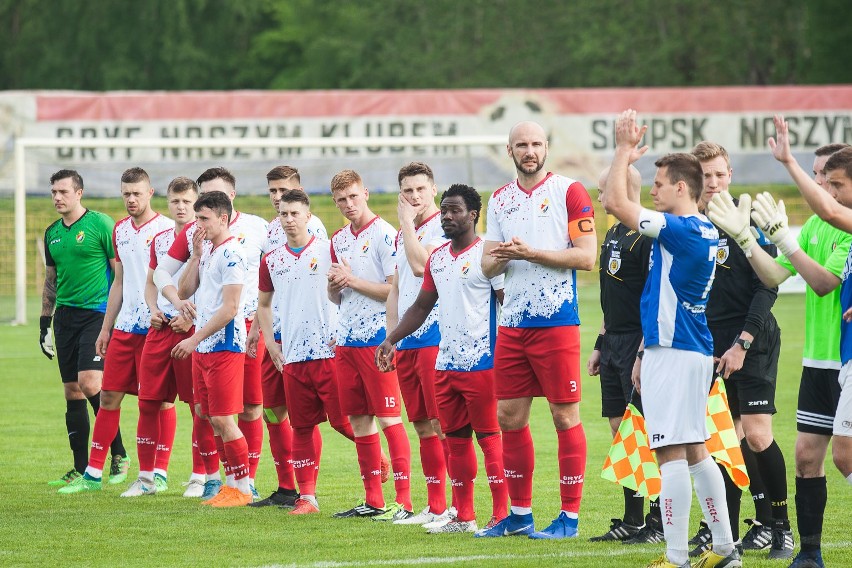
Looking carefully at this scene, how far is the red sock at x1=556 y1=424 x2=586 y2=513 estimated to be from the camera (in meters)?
7.48

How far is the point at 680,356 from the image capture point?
6332 mm

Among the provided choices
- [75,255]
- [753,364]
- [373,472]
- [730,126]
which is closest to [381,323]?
[373,472]

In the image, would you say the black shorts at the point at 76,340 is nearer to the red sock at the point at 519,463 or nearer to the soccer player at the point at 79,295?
the soccer player at the point at 79,295

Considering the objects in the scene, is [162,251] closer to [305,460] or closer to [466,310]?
[305,460]

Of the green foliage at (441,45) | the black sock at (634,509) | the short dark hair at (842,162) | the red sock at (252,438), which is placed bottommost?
the black sock at (634,509)

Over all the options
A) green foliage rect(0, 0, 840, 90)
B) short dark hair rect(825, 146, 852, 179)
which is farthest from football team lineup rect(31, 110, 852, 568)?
green foliage rect(0, 0, 840, 90)

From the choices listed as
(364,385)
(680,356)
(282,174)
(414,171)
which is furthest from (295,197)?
(680,356)

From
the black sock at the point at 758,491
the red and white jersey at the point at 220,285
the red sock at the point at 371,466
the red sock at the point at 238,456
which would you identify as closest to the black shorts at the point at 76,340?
the red and white jersey at the point at 220,285

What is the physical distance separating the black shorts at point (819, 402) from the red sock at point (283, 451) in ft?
12.6

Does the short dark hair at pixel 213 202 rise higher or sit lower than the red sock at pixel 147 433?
higher

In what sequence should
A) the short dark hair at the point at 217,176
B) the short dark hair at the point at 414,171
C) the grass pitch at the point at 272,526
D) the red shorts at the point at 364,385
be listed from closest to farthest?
the grass pitch at the point at 272,526
the short dark hair at the point at 414,171
the red shorts at the point at 364,385
the short dark hair at the point at 217,176

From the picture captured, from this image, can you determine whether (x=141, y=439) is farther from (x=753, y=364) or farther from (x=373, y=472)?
(x=753, y=364)

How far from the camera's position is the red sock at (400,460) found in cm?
852

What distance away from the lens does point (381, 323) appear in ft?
28.3
